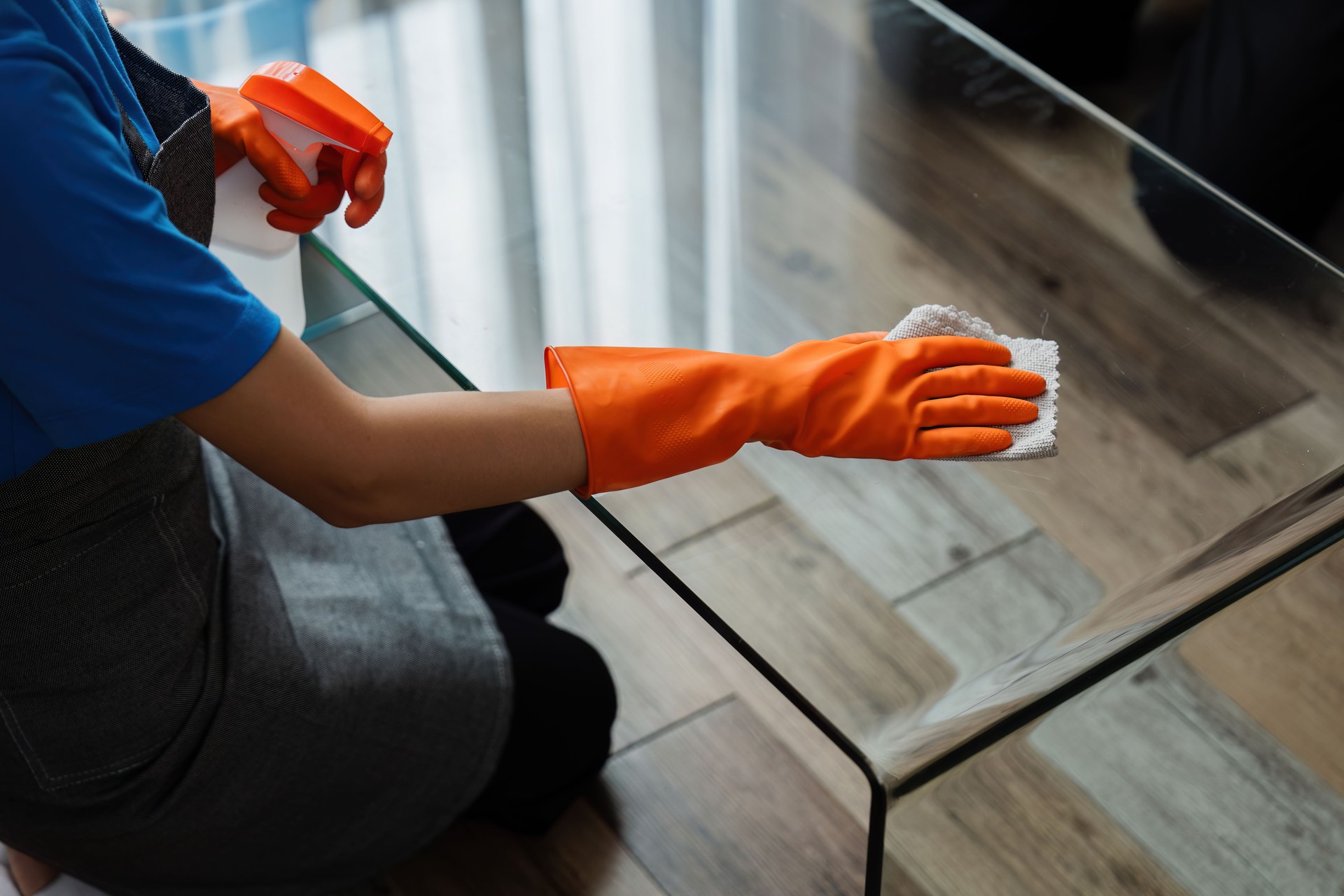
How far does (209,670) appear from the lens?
3.25 feet

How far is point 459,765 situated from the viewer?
45.7 inches

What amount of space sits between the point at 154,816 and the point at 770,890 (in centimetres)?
64

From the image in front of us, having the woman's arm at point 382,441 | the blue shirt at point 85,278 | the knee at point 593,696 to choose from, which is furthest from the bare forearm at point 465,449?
the knee at point 593,696

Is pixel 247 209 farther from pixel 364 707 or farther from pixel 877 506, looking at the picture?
pixel 877 506

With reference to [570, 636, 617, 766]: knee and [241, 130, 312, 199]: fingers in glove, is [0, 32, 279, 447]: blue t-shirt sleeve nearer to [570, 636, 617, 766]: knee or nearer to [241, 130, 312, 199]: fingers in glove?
[241, 130, 312, 199]: fingers in glove

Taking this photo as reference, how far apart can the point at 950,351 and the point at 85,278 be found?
0.59m

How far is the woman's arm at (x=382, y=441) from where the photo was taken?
0.75 m

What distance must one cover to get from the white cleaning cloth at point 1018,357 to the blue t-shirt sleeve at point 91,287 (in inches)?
18.6

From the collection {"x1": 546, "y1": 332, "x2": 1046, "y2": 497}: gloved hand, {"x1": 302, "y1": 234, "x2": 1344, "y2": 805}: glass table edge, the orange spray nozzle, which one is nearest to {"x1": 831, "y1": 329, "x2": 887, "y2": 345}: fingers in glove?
{"x1": 546, "y1": 332, "x2": 1046, "y2": 497}: gloved hand

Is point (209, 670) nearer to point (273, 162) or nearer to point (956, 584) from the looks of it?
point (273, 162)

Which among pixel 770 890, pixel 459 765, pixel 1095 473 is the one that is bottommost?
pixel 770 890

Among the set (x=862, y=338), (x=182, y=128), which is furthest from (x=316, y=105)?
(x=862, y=338)

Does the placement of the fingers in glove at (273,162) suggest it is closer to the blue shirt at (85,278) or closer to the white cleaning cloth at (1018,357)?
the blue shirt at (85,278)

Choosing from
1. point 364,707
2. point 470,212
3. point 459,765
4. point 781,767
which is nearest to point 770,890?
point 781,767
